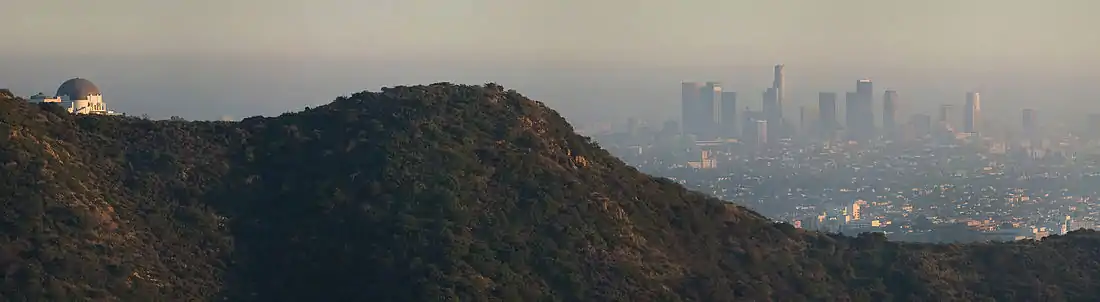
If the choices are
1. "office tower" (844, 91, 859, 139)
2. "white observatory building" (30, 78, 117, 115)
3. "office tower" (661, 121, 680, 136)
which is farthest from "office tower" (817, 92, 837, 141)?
"white observatory building" (30, 78, 117, 115)

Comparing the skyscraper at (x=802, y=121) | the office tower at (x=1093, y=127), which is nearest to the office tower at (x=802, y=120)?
the skyscraper at (x=802, y=121)

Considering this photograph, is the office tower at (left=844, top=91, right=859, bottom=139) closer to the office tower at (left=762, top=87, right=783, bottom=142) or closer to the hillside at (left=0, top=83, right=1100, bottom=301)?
the office tower at (left=762, top=87, right=783, bottom=142)

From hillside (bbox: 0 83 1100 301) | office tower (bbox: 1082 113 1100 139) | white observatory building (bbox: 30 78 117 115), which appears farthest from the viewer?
office tower (bbox: 1082 113 1100 139)

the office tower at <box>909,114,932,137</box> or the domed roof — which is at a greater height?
the domed roof

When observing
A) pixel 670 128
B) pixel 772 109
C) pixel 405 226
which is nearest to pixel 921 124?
pixel 772 109

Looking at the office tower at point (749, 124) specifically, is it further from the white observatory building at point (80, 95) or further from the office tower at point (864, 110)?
the white observatory building at point (80, 95)

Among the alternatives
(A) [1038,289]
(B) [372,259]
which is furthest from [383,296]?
(A) [1038,289]

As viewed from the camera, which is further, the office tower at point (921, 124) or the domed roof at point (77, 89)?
the office tower at point (921, 124)
